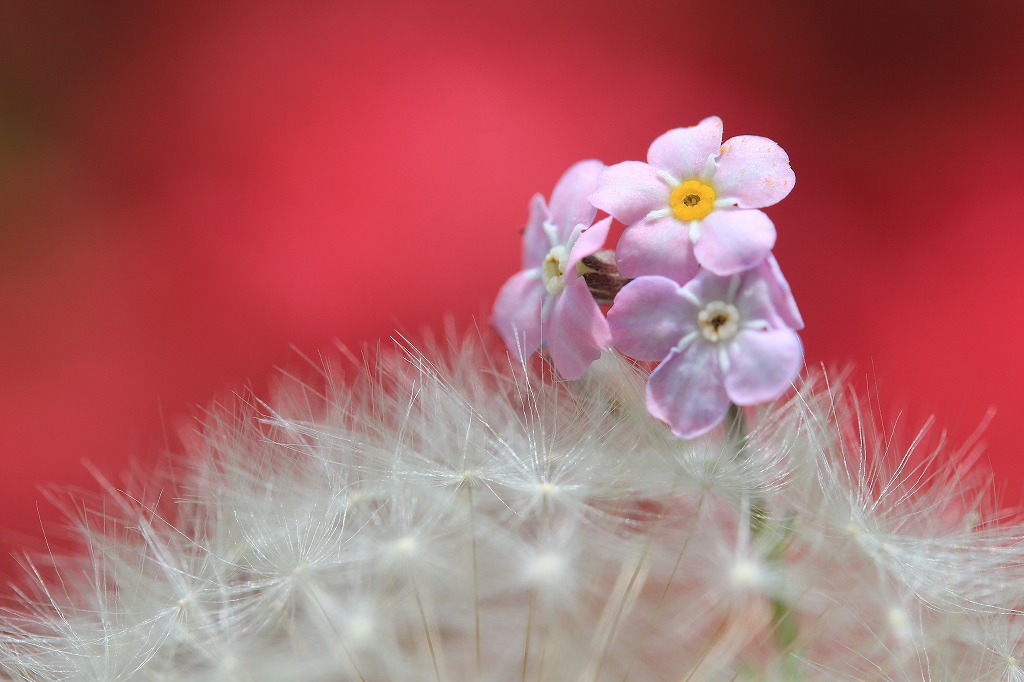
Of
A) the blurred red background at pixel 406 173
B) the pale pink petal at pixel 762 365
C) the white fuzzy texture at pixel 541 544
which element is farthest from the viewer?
the blurred red background at pixel 406 173

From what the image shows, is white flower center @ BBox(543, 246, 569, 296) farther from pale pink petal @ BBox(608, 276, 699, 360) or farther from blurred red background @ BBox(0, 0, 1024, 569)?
blurred red background @ BBox(0, 0, 1024, 569)

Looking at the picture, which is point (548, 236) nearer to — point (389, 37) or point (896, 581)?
point (896, 581)

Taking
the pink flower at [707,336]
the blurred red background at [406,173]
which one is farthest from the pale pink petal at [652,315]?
the blurred red background at [406,173]

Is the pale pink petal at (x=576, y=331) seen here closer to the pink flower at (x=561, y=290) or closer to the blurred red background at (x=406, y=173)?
the pink flower at (x=561, y=290)

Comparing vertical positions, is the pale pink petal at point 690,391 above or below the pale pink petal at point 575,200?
below

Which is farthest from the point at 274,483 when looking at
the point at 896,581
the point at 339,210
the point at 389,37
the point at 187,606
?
the point at 389,37

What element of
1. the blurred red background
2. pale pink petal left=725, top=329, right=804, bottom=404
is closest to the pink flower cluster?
pale pink petal left=725, top=329, right=804, bottom=404

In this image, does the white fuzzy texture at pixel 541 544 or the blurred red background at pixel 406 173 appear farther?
the blurred red background at pixel 406 173

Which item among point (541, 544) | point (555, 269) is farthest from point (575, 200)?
point (541, 544)

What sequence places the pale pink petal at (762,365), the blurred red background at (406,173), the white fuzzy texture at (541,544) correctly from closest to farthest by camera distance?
the pale pink petal at (762,365) → the white fuzzy texture at (541,544) → the blurred red background at (406,173)
